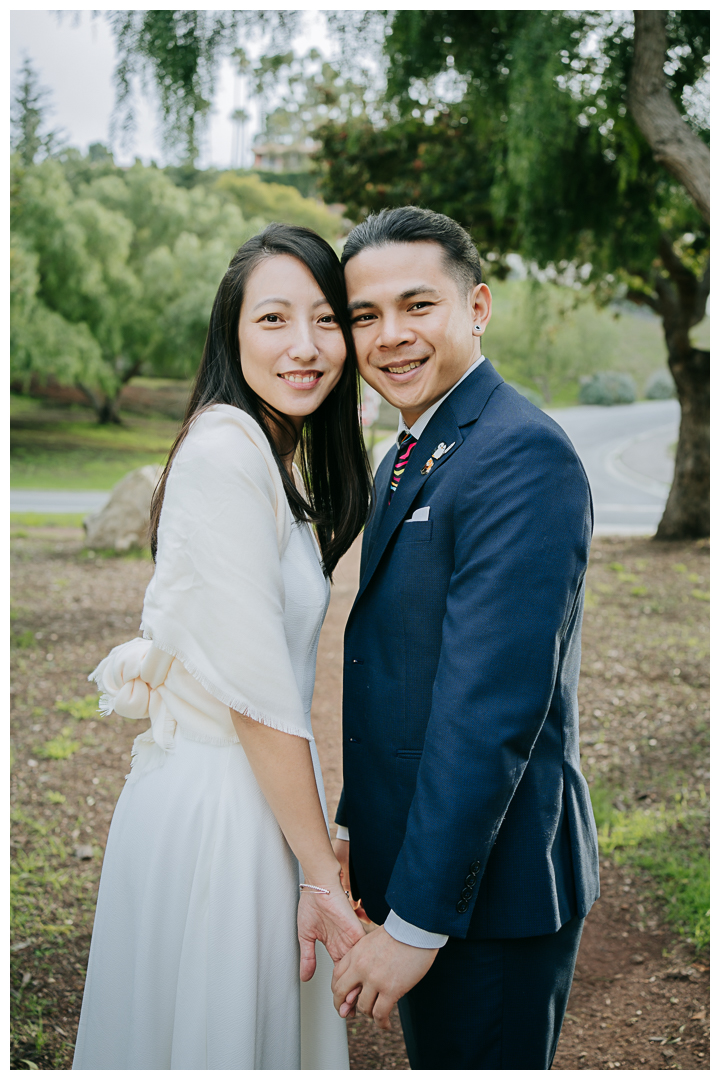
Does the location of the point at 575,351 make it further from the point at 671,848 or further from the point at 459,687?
the point at 459,687

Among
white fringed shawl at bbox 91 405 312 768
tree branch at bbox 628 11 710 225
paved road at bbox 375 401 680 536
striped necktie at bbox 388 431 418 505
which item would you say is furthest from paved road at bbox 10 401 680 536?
white fringed shawl at bbox 91 405 312 768

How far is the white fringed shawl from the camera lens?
4.66ft

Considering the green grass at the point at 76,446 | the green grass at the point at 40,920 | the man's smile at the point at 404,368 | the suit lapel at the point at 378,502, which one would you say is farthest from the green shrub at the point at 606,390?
the man's smile at the point at 404,368

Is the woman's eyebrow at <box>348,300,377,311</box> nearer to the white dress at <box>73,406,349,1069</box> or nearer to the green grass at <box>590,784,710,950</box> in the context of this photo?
the white dress at <box>73,406,349,1069</box>

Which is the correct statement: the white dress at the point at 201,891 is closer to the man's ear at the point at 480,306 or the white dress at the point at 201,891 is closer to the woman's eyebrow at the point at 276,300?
the woman's eyebrow at the point at 276,300

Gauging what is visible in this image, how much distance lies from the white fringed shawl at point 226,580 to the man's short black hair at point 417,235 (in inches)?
19.7

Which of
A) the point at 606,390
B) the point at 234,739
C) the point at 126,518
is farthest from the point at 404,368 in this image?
the point at 606,390

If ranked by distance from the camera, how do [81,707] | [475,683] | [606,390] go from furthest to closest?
[606,390] → [81,707] → [475,683]

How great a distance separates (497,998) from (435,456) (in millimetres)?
1081

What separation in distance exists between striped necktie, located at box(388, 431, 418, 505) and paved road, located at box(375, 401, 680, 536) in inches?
373

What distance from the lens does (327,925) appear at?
1515 mm

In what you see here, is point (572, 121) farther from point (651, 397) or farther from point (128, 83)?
point (651, 397)

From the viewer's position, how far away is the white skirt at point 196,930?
1.50 meters

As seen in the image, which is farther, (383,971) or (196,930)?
(196,930)
